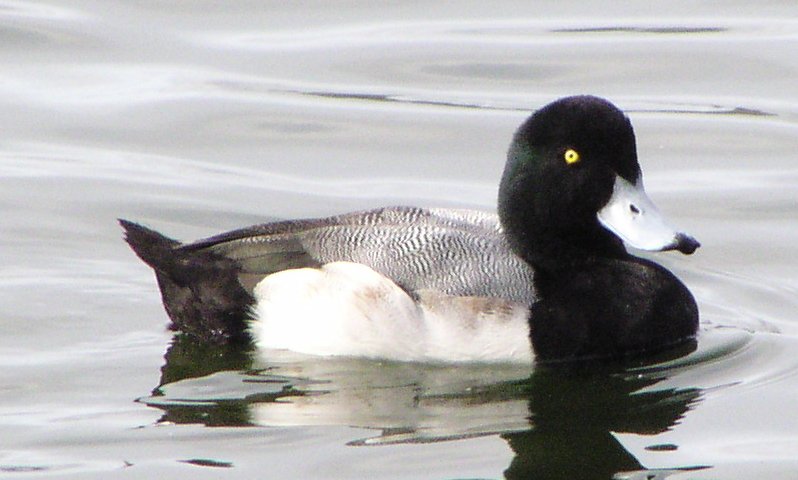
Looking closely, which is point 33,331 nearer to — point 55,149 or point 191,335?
point 191,335

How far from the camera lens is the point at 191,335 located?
7945 mm

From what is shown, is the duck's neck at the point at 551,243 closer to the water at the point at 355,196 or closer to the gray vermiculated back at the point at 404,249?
the gray vermiculated back at the point at 404,249

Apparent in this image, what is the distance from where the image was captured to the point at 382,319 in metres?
7.47

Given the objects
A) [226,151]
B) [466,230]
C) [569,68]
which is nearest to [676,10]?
[569,68]

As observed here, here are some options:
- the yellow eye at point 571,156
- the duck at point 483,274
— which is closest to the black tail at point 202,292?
the duck at point 483,274

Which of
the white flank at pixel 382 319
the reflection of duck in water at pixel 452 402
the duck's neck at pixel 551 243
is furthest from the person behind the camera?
the duck's neck at pixel 551 243

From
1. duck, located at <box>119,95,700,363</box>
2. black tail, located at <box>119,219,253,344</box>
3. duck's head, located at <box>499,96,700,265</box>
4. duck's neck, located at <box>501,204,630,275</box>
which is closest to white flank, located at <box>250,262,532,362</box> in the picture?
duck, located at <box>119,95,700,363</box>

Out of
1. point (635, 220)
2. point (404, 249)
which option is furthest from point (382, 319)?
point (635, 220)

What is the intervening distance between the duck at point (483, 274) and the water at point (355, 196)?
0.14 metres

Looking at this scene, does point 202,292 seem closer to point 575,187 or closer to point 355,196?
point 575,187

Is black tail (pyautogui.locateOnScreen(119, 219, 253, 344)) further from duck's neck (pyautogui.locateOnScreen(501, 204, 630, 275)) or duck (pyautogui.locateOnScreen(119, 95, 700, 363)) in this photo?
duck's neck (pyautogui.locateOnScreen(501, 204, 630, 275))

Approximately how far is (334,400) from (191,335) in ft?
3.61

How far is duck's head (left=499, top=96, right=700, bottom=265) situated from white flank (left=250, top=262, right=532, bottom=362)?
0.46 metres

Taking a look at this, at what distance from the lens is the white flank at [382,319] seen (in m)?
7.43
